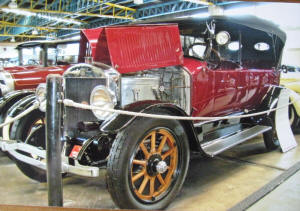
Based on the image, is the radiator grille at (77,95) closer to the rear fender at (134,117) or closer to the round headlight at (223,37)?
the rear fender at (134,117)

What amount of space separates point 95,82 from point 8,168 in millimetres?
1959

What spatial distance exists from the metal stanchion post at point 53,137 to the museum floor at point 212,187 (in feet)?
2.54

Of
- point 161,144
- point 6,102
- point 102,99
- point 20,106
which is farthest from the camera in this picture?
point 6,102

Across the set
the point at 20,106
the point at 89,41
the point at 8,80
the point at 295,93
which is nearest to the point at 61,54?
the point at 8,80

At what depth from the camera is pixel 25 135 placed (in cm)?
301

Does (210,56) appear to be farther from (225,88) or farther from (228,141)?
(228,141)

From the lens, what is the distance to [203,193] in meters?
2.61

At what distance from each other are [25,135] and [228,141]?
7.09 ft

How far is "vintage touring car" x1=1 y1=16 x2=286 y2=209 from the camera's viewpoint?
6.58ft

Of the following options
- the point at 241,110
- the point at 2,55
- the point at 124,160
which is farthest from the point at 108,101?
the point at 2,55

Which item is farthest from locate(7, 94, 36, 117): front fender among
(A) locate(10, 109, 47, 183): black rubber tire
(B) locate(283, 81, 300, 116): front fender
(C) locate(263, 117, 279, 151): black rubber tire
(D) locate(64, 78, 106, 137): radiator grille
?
(B) locate(283, 81, 300, 116): front fender

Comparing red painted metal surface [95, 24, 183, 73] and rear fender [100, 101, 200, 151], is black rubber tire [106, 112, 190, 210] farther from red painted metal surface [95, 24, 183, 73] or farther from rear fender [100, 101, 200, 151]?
red painted metal surface [95, 24, 183, 73]

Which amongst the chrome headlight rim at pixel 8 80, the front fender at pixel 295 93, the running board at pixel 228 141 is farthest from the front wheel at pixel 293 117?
the chrome headlight rim at pixel 8 80

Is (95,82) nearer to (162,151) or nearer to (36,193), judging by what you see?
(162,151)
